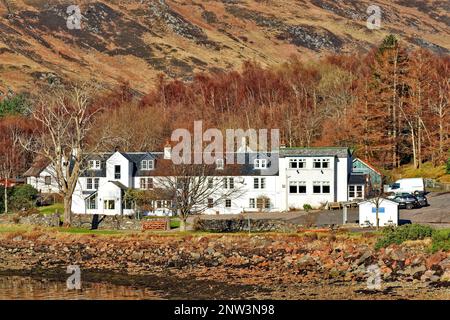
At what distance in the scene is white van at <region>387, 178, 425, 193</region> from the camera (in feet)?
245

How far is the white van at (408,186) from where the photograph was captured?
74812 millimetres

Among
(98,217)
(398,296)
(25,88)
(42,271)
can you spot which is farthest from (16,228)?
(25,88)

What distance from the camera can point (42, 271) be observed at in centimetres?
4891

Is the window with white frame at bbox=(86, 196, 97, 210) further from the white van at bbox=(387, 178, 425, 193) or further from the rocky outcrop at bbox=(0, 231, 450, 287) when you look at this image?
the white van at bbox=(387, 178, 425, 193)

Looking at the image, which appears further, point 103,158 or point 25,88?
point 25,88

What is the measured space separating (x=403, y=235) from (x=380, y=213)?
9.03 meters

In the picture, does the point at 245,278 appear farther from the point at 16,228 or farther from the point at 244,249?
the point at 16,228

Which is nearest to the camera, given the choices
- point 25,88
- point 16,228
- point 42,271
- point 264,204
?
point 42,271

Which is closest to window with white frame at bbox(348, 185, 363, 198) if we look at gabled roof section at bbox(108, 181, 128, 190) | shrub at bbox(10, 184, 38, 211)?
gabled roof section at bbox(108, 181, 128, 190)

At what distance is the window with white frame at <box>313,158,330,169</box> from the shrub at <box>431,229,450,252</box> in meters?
26.4

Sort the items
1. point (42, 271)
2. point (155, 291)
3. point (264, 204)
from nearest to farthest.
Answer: point (155, 291)
point (42, 271)
point (264, 204)

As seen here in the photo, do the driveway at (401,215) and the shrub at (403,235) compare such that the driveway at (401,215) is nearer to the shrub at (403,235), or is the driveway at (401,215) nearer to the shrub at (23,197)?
the shrub at (403,235)
